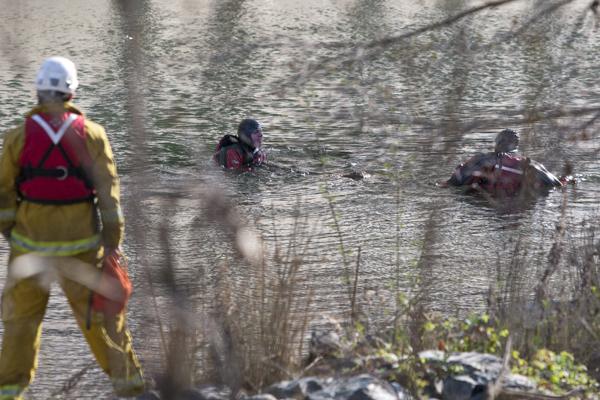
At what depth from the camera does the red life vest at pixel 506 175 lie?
1244cm

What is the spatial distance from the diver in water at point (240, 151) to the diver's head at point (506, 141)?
303 centimetres

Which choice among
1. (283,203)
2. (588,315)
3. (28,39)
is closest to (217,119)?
(283,203)

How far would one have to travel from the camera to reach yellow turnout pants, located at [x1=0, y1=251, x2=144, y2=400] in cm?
638

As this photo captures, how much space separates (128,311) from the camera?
350 inches

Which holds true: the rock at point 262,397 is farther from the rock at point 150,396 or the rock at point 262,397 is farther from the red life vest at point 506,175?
the red life vest at point 506,175

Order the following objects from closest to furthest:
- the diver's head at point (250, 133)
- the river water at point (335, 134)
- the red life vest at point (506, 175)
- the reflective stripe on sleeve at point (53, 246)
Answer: the river water at point (335, 134), the reflective stripe on sleeve at point (53, 246), the red life vest at point (506, 175), the diver's head at point (250, 133)

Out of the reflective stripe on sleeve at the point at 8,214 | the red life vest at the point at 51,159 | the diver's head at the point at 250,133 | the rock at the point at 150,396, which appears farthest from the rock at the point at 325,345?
the diver's head at the point at 250,133

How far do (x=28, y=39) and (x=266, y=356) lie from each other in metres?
20.1

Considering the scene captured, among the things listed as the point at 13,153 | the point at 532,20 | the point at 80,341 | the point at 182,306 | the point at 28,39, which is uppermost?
the point at 28,39

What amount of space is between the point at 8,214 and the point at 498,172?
7.38 m

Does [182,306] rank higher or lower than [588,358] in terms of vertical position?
higher

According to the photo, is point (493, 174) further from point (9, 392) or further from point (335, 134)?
point (9, 392)

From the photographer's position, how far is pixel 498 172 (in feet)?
42.2

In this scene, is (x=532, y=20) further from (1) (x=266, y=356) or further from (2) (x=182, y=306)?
(2) (x=182, y=306)
